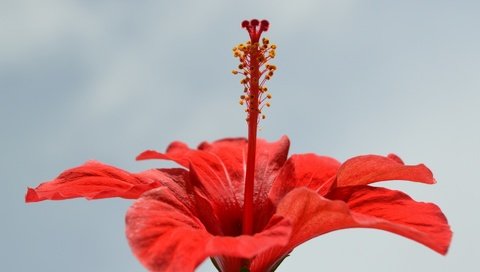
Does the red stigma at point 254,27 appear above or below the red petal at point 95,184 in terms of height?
above

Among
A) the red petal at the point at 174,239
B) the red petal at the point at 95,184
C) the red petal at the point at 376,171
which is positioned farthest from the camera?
the red petal at the point at 376,171

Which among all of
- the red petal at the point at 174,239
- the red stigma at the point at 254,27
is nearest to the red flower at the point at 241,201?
the red petal at the point at 174,239

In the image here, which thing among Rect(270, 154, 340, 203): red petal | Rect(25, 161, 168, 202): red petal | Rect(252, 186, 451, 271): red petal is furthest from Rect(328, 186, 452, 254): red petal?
Rect(25, 161, 168, 202): red petal

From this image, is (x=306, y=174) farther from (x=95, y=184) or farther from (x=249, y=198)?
(x=95, y=184)

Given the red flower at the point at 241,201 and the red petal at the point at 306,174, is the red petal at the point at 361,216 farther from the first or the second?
the red petal at the point at 306,174

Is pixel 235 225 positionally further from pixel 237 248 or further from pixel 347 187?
pixel 237 248

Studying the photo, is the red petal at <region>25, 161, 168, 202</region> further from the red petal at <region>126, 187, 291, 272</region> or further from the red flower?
the red petal at <region>126, 187, 291, 272</region>

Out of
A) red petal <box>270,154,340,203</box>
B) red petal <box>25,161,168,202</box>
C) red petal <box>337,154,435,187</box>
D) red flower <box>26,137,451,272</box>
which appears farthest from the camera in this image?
red petal <box>270,154,340,203</box>
